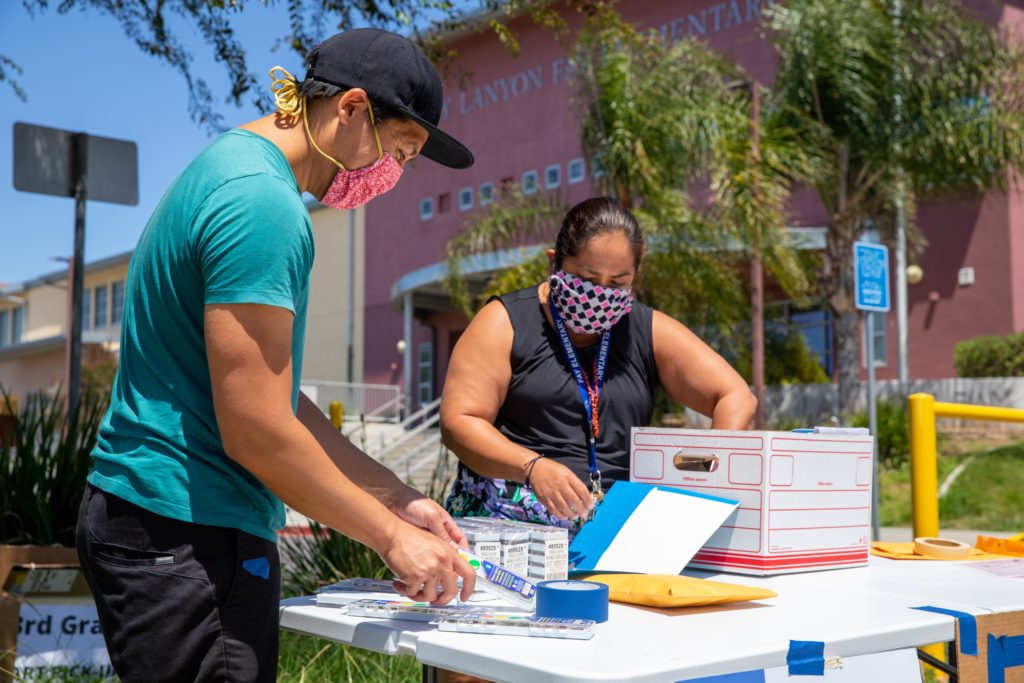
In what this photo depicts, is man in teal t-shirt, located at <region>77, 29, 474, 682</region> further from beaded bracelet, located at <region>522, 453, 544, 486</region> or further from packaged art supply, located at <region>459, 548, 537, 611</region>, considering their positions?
beaded bracelet, located at <region>522, 453, 544, 486</region>

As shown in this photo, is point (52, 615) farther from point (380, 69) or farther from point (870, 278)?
point (870, 278)

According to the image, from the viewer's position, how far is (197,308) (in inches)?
63.8

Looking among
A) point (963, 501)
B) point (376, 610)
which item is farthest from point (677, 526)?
point (963, 501)

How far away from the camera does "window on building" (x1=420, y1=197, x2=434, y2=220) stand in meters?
27.4

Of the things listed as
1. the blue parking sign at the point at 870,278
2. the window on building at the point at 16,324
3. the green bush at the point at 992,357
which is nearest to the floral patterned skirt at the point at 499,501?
the blue parking sign at the point at 870,278

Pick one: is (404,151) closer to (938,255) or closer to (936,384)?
(936,384)

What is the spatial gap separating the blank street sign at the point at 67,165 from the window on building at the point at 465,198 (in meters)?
20.7

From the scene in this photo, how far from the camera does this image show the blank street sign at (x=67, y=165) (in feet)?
16.8

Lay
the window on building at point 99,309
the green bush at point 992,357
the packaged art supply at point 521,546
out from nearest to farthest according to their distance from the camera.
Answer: the packaged art supply at point 521,546 < the green bush at point 992,357 < the window on building at point 99,309

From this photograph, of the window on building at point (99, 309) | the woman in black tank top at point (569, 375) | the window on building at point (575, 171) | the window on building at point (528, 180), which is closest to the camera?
the woman in black tank top at point (569, 375)

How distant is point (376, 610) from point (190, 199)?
33.2 inches

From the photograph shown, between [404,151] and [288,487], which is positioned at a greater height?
[404,151]

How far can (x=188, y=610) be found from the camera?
1601mm

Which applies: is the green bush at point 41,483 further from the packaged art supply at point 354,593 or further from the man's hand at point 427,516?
the man's hand at point 427,516
